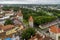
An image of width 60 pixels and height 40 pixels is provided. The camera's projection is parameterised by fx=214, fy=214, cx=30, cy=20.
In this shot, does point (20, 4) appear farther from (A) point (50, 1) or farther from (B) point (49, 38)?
(B) point (49, 38)

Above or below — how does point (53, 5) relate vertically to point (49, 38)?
below

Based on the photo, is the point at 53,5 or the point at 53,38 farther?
the point at 53,5

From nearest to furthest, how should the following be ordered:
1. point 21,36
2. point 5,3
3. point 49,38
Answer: point 49,38, point 21,36, point 5,3

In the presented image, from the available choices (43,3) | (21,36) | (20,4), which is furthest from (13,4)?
(21,36)

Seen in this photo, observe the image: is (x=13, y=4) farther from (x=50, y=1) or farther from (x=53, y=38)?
(x=53, y=38)

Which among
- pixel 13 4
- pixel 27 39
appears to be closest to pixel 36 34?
pixel 27 39

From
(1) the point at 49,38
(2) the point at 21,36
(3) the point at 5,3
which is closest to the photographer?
(1) the point at 49,38

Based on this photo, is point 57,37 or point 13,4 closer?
point 57,37

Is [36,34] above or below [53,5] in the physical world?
above
